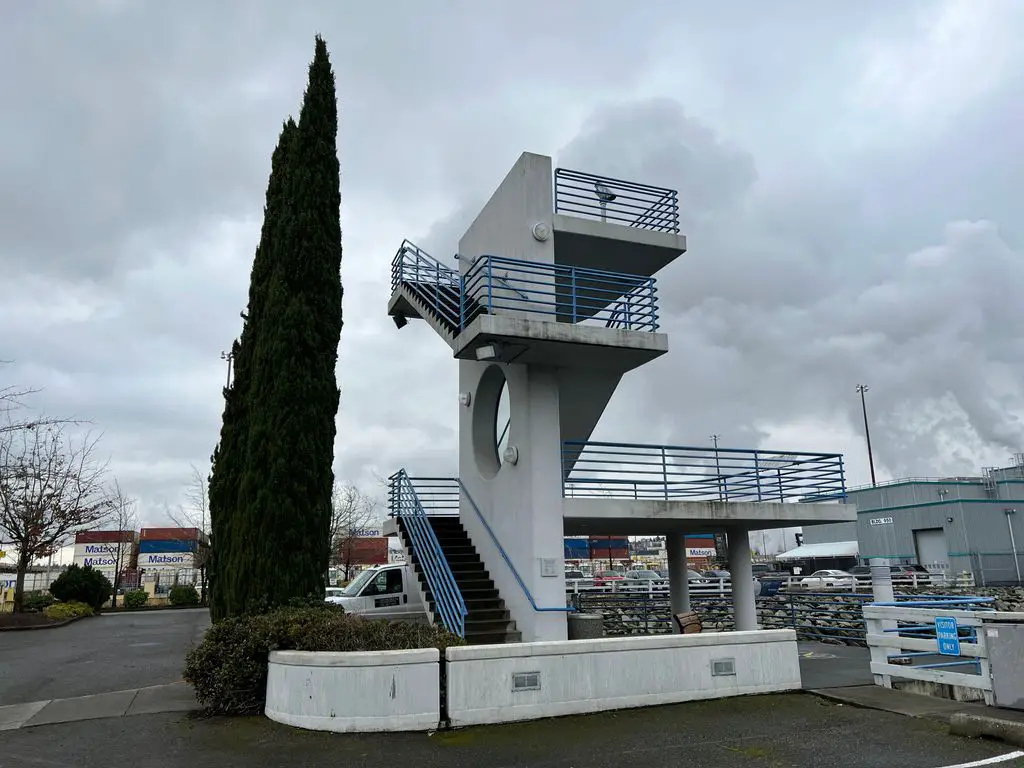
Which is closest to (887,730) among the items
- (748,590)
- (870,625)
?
(870,625)

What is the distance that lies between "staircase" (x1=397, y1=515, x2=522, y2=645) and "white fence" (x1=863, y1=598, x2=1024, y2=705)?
5.45 m

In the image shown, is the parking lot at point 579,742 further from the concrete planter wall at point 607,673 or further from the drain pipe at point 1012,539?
the drain pipe at point 1012,539

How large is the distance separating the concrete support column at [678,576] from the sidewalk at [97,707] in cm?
1082

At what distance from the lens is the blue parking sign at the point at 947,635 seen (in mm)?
9656

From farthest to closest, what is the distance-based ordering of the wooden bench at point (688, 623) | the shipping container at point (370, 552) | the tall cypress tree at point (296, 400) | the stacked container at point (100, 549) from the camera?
the shipping container at point (370, 552) < the stacked container at point (100, 549) < the wooden bench at point (688, 623) < the tall cypress tree at point (296, 400)

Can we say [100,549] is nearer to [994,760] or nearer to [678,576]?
[678,576]

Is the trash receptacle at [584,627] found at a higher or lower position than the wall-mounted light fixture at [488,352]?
lower

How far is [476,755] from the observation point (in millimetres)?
7504

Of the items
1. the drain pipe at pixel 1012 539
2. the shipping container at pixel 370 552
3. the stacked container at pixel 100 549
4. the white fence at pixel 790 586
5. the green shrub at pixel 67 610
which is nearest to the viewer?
the green shrub at pixel 67 610

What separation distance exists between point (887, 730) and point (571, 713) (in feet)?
11.5

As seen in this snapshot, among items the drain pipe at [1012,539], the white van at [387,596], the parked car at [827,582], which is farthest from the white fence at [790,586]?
the white van at [387,596]

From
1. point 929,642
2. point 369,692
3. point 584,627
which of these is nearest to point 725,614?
point 584,627

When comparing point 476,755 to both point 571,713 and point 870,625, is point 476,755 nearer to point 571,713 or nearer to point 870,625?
point 571,713

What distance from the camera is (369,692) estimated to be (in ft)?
27.9
